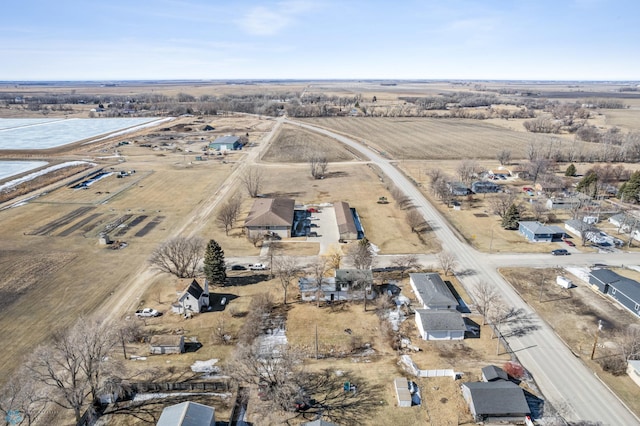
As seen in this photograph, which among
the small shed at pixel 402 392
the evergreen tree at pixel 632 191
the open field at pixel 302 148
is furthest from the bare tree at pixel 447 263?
the open field at pixel 302 148

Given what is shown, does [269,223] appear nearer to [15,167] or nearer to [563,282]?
[563,282]

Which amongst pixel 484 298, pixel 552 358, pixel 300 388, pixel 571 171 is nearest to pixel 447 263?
pixel 484 298

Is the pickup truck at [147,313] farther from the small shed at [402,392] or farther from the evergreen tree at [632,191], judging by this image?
the evergreen tree at [632,191]

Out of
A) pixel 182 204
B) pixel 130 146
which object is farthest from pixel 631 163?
pixel 130 146

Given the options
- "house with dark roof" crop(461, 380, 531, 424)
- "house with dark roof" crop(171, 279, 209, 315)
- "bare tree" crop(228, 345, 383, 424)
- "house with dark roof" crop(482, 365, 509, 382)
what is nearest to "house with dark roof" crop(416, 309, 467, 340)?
"house with dark roof" crop(482, 365, 509, 382)

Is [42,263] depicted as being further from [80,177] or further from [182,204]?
[80,177]

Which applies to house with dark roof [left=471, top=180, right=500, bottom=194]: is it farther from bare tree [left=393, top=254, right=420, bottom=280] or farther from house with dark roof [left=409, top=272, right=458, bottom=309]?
house with dark roof [left=409, top=272, right=458, bottom=309]
